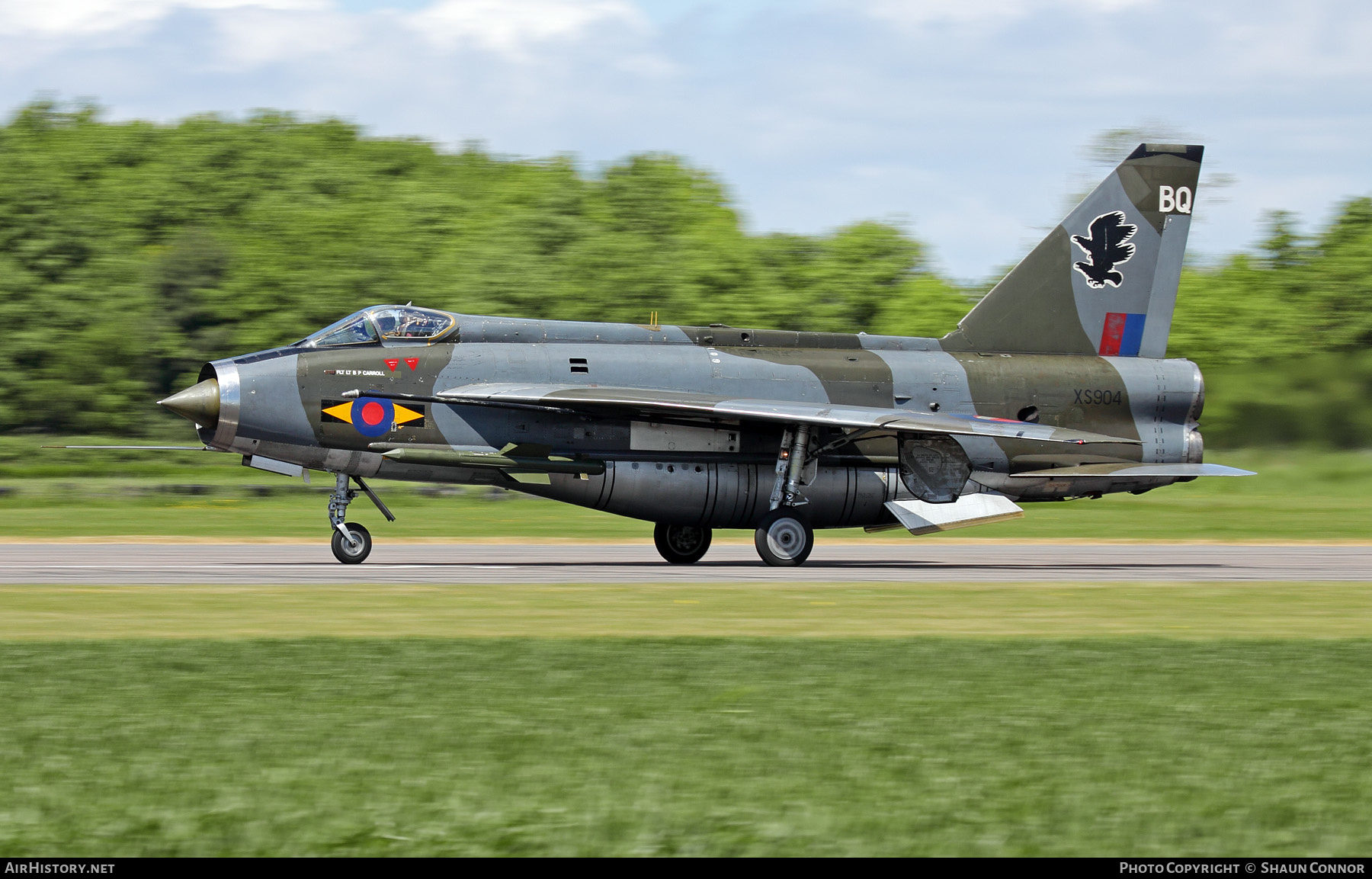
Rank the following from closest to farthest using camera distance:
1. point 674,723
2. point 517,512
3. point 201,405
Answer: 1. point 674,723
2. point 201,405
3. point 517,512

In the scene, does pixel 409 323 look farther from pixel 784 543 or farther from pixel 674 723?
pixel 674 723

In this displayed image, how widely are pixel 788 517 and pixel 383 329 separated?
20.0 ft

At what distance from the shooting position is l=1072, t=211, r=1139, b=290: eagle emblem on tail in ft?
75.9

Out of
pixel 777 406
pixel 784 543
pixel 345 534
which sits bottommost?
pixel 345 534

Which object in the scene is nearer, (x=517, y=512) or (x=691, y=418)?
(x=691, y=418)

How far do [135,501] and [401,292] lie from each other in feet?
51.6

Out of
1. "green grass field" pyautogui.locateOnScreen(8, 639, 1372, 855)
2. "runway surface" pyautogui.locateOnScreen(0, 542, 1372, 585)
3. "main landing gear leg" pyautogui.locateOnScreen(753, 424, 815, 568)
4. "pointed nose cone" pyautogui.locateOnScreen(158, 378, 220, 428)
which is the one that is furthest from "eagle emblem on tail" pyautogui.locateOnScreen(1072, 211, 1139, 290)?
"green grass field" pyautogui.locateOnScreen(8, 639, 1372, 855)

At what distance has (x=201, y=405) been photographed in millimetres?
18797

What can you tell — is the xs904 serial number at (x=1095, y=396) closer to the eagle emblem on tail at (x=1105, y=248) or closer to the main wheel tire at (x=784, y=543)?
the eagle emblem on tail at (x=1105, y=248)

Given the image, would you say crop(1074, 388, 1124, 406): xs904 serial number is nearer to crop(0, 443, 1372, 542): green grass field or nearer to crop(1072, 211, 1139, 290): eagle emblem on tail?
crop(1072, 211, 1139, 290): eagle emblem on tail

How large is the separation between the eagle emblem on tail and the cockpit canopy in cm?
1016

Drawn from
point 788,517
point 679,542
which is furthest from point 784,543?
point 679,542

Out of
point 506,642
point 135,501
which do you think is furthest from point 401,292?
point 506,642

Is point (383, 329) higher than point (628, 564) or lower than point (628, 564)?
higher
